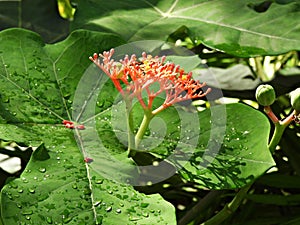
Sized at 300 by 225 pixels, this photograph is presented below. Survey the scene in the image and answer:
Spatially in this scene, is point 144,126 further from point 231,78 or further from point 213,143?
point 231,78

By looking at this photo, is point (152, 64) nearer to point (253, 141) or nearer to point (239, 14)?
point (253, 141)

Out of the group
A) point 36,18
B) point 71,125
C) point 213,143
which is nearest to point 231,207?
point 213,143

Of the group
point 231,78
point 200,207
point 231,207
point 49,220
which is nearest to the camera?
point 49,220

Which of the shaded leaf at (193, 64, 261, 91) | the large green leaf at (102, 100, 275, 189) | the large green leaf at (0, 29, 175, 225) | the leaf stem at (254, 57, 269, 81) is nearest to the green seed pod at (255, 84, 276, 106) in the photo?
the large green leaf at (102, 100, 275, 189)

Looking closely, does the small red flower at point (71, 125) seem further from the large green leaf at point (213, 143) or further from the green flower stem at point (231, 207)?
the green flower stem at point (231, 207)

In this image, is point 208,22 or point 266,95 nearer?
point 266,95

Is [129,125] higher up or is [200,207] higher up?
[129,125]
